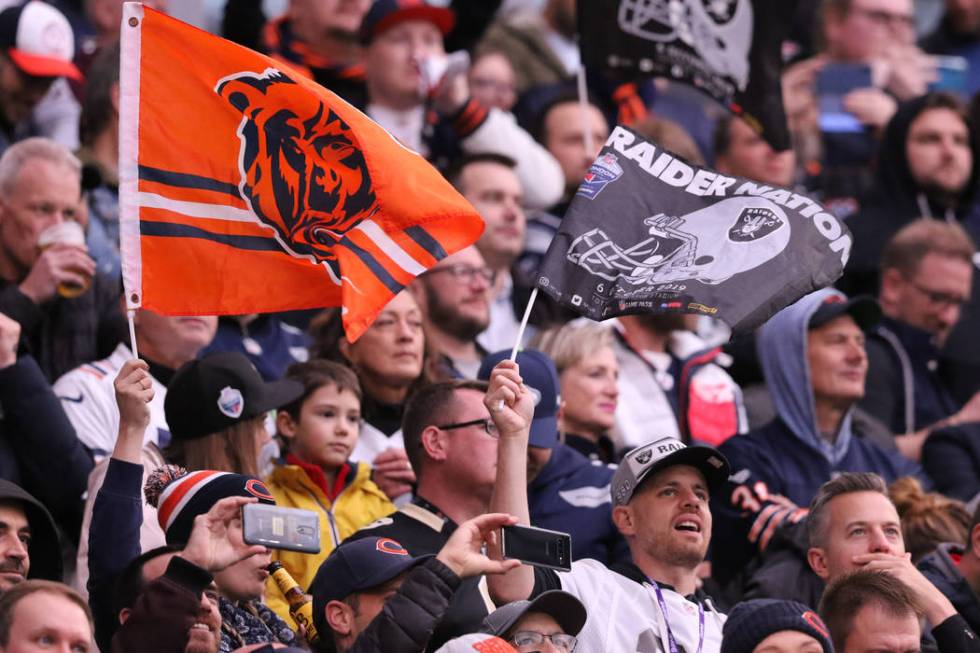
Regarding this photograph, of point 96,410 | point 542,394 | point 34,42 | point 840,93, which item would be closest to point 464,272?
point 542,394

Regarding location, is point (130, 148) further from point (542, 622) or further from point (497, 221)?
point (497, 221)

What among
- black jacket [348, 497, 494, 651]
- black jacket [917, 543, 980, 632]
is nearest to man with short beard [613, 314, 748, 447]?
black jacket [917, 543, 980, 632]

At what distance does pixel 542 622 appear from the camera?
7.08 meters

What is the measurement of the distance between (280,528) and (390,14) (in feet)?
19.1

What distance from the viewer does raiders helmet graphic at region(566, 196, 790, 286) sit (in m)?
7.80

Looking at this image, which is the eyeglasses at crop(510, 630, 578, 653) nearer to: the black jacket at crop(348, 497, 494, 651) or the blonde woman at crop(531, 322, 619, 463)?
the black jacket at crop(348, 497, 494, 651)

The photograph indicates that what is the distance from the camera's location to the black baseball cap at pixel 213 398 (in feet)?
27.5

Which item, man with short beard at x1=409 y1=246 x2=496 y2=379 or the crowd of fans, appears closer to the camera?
the crowd of fans

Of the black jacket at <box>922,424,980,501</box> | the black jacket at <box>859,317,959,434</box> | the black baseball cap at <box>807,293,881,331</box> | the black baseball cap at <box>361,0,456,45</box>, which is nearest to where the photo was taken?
the black baseball cap at <box>807,293,881,331</box>

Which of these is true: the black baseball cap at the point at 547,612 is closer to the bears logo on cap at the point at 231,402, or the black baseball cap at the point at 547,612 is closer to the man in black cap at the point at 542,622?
the man in black cap at the point at 542,622

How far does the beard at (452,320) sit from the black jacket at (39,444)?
8.43 ft

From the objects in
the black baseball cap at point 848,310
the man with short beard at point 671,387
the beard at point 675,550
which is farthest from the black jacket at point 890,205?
the beard at point 675,550

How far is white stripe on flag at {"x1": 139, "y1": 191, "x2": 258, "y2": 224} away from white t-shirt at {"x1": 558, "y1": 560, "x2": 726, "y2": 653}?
5.78 ft

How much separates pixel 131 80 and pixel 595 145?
5.33 metres
